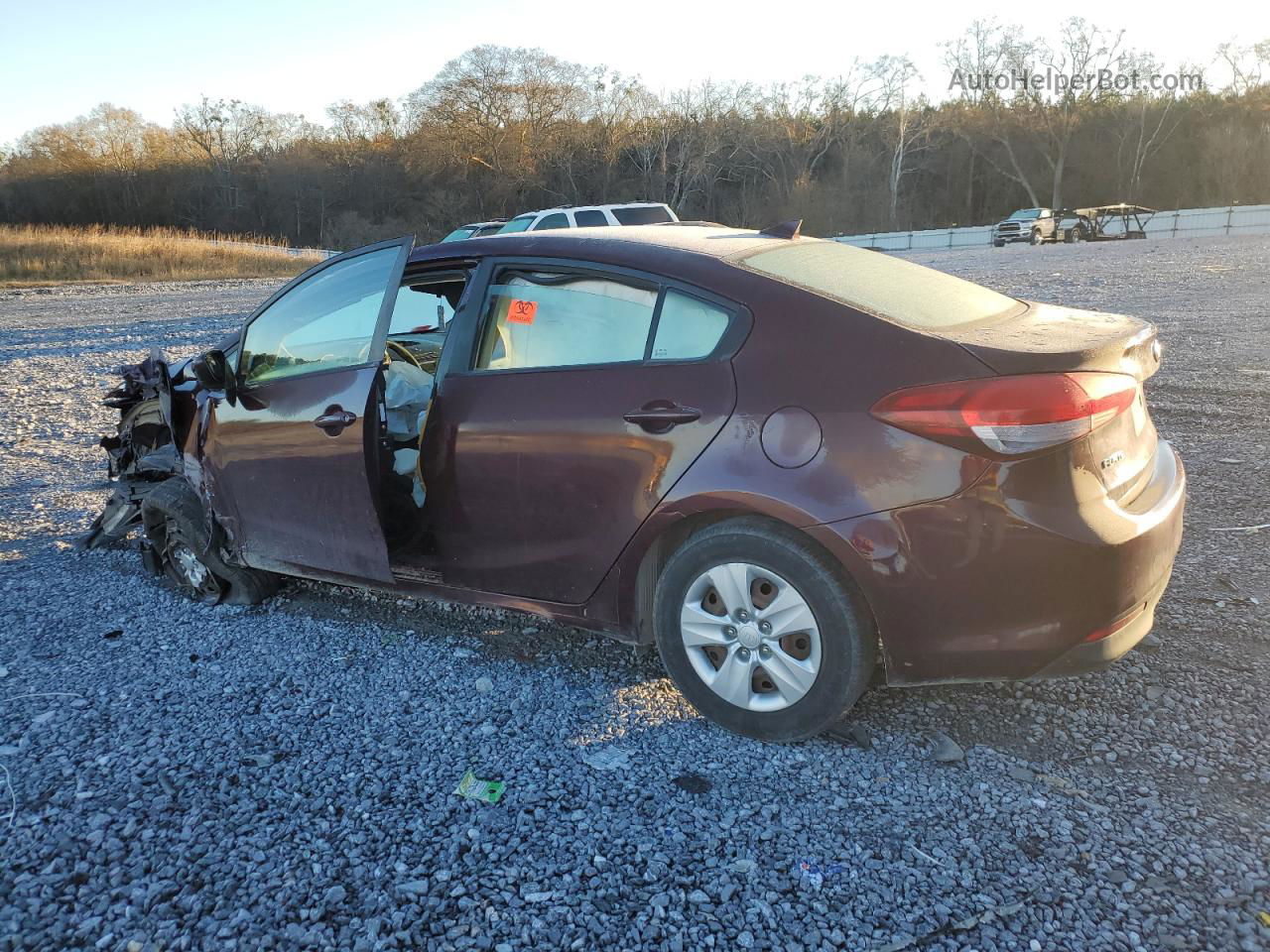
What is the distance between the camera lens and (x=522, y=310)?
11.4 ft

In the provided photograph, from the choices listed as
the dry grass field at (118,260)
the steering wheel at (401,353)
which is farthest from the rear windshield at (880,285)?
the dry grass field at (118,260)

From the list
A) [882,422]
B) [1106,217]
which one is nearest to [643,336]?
[882,422]

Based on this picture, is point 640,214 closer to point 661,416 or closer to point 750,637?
point 661,416

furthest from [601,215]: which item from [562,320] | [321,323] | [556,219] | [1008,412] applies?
[1008,412]

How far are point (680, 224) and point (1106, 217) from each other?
141ft

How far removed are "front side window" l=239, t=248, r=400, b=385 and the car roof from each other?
24 centimetres

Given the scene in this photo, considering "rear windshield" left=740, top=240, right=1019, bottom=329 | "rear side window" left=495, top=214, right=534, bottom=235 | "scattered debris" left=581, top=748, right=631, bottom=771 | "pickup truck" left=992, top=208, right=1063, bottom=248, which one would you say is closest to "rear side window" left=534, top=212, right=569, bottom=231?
"rear side window" left=495, top=214, right=534, bottom=235

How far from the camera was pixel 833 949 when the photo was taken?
217 centimetres

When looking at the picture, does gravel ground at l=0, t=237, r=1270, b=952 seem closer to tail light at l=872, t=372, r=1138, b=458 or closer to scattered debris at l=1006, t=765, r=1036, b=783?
scattered debris at l=1006, t=765, r=1036, b=783

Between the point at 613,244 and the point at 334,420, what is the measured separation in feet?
4.43

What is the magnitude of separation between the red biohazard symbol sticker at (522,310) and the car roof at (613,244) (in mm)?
190

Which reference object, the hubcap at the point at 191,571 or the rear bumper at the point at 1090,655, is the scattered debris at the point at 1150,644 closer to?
the rear bumper at the point at 1090,655

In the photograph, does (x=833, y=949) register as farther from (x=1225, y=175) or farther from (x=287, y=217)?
(x=287, y=217)

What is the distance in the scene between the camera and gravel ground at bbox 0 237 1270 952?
2.28 metres
